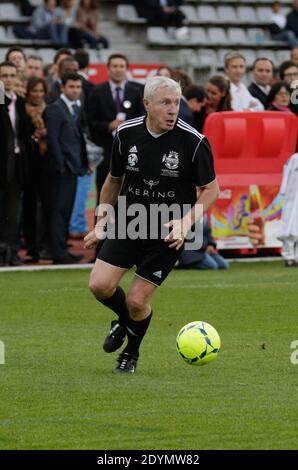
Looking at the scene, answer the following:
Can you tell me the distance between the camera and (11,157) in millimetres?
16281

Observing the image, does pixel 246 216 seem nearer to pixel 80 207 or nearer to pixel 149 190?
pixel 80 207

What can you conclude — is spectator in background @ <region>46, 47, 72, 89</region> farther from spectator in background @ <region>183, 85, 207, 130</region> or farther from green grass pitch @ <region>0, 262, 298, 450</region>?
green grass pitch @ <region>0, 262, 298, 450</region>

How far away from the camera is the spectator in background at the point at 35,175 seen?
16.8 meters

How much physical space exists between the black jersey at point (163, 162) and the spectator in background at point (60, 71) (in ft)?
26.5

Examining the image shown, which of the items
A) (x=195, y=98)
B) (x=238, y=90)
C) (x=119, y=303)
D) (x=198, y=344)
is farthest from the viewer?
(x=238, y=90)

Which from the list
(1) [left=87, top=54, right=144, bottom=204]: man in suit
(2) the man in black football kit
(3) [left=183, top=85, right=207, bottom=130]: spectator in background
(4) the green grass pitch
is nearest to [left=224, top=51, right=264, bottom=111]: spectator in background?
(3) [left=183, top=85, right=207, bottom=130]: spectator in background

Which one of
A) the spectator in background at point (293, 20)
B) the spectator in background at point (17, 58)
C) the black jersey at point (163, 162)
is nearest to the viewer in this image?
the black jersey at point (163, 162)

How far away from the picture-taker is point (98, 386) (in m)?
9.18

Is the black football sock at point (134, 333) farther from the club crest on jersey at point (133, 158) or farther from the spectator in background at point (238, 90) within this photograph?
the spectator in background at point (238, 90)

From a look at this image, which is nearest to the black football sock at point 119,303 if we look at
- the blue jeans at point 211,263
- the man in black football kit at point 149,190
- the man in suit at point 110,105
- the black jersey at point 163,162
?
the man in black football kit at point 149,190

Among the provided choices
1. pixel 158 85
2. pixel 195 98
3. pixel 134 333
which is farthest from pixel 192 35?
pixel 158 85

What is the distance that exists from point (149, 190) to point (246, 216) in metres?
8.43

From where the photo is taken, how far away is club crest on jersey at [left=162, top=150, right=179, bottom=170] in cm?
948
